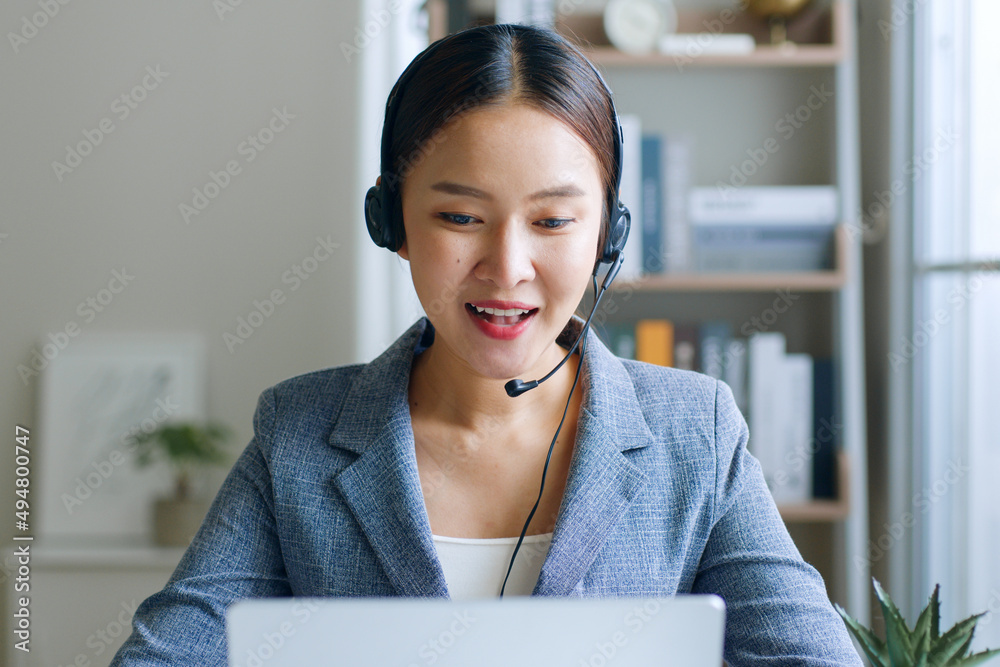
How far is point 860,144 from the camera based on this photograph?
231 cm

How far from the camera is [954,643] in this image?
2.76ft

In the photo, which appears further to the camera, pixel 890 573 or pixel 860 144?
pixel 860 144

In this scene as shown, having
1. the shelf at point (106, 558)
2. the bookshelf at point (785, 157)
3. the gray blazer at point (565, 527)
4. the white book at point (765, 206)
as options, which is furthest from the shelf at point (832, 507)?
the shelf at point (106, 558)

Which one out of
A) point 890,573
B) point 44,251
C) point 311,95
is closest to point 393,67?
point 311,95

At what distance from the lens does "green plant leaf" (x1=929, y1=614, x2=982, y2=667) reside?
0.82 metres

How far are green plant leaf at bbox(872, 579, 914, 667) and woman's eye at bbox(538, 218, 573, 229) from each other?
1.64ft

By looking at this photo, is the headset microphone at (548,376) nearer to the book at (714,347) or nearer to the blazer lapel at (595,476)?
the blazer lapel at (595,476)

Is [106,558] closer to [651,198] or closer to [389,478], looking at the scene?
[389,478]

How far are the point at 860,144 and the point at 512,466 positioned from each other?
67.5 inches

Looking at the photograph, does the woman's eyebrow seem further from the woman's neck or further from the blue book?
the blue book

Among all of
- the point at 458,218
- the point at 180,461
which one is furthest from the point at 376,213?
the point at 180,461

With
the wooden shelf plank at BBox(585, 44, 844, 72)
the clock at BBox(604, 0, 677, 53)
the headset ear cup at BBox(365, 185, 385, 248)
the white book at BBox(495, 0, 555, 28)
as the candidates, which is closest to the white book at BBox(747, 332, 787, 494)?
the wooden shelf plank at BBox(585, 44, 844, 72)

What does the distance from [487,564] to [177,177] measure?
166 centimetres

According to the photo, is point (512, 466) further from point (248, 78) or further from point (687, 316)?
point (248, 78)
